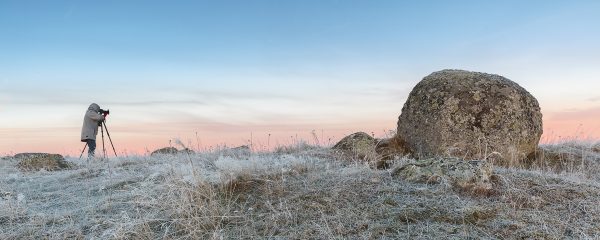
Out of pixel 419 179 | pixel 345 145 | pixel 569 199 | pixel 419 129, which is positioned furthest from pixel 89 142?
pixel 569 199

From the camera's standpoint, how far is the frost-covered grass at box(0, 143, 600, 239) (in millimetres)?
4469

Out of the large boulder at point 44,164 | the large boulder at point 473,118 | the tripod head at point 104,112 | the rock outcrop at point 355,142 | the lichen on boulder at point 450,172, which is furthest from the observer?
the tripod head at point 104,112

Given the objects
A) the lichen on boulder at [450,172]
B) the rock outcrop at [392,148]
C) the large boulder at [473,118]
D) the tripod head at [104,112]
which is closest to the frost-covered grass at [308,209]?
the lichen on boulder at [450,172]

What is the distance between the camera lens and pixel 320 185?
5.49 m

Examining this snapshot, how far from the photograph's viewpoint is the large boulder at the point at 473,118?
30.6 feet

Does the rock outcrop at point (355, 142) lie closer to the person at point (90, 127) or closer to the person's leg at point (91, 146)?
the person at point (90, 127)

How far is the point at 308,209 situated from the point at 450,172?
5.39 feet

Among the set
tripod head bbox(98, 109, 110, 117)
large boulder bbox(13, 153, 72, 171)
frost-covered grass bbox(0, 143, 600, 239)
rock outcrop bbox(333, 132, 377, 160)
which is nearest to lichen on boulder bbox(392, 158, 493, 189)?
frost-covered grass bbox(0, 143, 600, 239)

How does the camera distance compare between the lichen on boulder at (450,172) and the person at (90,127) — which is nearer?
the lichen on boulder at (450,172)

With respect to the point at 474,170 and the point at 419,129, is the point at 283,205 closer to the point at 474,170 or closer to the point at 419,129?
the point at 474,170

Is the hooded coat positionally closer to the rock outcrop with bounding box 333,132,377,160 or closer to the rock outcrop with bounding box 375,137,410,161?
the rock outcrop with bounding box 333,132,377,160

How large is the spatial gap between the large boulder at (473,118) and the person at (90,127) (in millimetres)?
9603

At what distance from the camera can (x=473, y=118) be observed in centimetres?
936

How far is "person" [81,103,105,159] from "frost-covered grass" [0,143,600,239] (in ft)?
30.9
